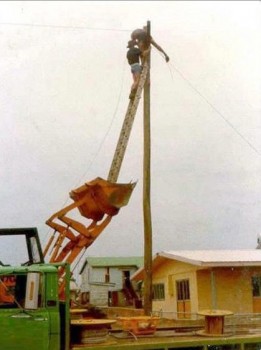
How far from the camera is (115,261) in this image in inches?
1586

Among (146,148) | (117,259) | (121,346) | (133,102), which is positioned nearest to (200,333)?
(121,346)

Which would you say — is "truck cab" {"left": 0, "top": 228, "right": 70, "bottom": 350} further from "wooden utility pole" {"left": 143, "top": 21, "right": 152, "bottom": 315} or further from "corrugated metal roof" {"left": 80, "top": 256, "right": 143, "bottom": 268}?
"corrugated metal roof" {"left": 80, "top": 256, "right": 143, "bottom": 268}

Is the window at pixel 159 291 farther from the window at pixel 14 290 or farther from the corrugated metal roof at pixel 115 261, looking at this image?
the window at pixel 14 290

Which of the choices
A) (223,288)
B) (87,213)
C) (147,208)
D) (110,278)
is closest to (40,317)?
(87,213)

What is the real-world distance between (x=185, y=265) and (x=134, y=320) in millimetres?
13357

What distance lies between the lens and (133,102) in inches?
514

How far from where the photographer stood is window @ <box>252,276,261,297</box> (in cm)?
2030

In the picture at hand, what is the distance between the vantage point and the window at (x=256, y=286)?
20.3 meters

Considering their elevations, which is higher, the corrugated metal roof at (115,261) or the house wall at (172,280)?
the corrugated metal roof at (115,261)

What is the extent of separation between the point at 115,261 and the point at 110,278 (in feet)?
5.27

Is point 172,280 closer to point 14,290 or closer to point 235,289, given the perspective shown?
point 235,289

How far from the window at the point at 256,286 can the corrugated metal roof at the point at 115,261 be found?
62.3 ft

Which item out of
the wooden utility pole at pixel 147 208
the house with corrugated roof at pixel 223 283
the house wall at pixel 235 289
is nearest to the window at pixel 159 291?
the house with corrugated roof at pixel 223 283

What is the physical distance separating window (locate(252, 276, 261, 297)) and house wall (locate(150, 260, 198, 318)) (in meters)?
2.39
